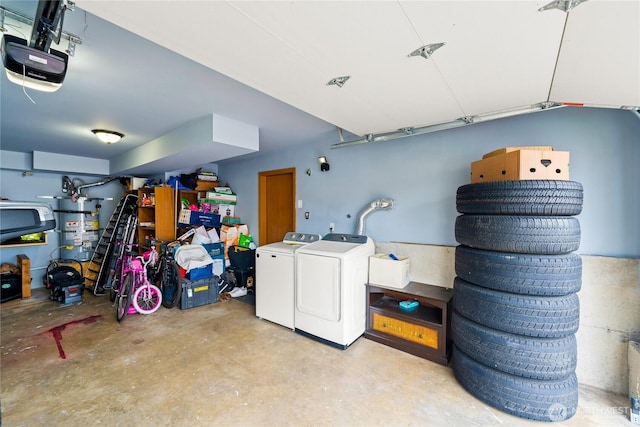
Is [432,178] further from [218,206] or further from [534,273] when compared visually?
[218,206]

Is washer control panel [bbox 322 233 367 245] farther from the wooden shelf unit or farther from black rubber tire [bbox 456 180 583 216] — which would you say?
the wooden shelf unit

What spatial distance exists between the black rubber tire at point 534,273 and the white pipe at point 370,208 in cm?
132

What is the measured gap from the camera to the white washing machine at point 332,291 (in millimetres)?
2621

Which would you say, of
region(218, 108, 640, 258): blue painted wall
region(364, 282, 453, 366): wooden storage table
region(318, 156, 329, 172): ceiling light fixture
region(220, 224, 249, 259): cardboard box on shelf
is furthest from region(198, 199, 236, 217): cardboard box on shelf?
region(364, 282, 453, 366): wooden storage table

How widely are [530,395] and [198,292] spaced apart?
3.78 m

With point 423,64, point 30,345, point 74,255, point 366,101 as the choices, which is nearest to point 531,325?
point 423,64

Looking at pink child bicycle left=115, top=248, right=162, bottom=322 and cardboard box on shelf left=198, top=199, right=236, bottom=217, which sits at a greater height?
cardboard box on shelf left=198, top=199, right=236, bottom=217

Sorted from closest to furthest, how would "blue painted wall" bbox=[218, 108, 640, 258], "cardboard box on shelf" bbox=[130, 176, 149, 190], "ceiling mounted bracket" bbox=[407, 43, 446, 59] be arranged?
1. "ceiling mounted bracket" bbox=[407, 43, 446, 59]
2. "blue painted wall" bbox=[218, 108, 640, 258]
3. "cardboard box on shelf" bbox=[130, 176, 149, 190]

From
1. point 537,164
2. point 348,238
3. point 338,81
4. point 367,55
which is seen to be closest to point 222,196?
point 348,238

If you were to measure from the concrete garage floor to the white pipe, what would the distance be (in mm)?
1295

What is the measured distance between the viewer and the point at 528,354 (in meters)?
1.74

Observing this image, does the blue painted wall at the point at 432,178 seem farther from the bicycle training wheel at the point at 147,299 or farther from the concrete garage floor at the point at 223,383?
the bicycle training wheel at the point at 147,299

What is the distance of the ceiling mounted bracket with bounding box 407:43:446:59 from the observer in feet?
4.34

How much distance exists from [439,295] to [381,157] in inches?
65.5
